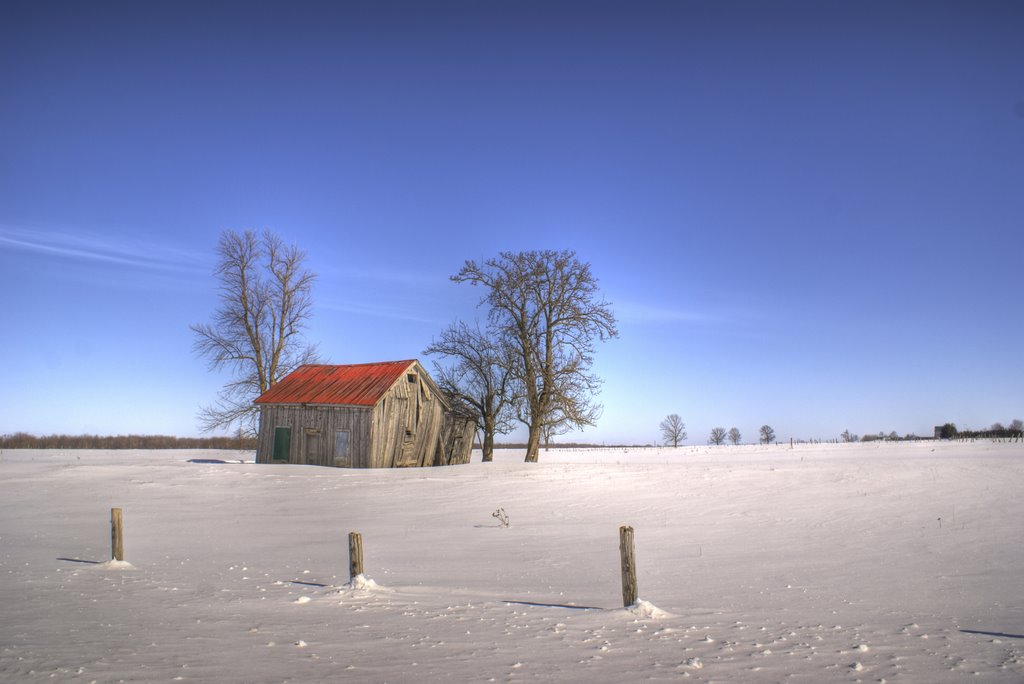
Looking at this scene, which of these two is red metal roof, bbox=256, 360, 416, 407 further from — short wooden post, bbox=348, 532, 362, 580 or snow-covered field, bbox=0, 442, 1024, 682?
short wooden post, bbox=348, 532, 362, 580

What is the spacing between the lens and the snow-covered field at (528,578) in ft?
25.1

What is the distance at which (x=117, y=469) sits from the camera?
31688mm

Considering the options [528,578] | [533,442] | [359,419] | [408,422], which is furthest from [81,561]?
[533,442]

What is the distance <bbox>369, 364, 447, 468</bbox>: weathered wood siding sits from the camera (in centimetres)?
3238

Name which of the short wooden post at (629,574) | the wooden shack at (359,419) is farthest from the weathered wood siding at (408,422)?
the short wooden post at (629,574)

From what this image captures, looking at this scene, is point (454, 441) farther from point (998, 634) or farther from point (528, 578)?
point (998, 634)

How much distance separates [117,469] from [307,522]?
16.3 meters

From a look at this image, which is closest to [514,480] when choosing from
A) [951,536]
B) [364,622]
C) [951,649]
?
[951,536]

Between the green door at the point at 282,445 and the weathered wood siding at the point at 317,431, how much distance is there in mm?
202

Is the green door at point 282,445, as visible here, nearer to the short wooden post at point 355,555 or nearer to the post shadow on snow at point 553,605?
the short wooden post at point 355,555

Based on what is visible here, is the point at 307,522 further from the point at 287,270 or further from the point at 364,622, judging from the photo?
the point at 287,270

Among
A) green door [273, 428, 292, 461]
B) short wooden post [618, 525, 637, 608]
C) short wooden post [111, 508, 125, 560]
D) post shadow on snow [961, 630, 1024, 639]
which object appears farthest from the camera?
green door [273, 428, 292, 461]

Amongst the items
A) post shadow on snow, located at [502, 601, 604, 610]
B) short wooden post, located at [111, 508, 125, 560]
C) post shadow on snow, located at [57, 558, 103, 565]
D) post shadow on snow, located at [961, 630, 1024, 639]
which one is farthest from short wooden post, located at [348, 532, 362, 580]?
post shadow on snow, located at [961, 630, 1024, 639]

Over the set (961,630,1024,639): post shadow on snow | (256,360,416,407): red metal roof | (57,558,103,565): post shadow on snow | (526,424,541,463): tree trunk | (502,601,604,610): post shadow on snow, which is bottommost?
(502,601,604,610): post shadow on snow
